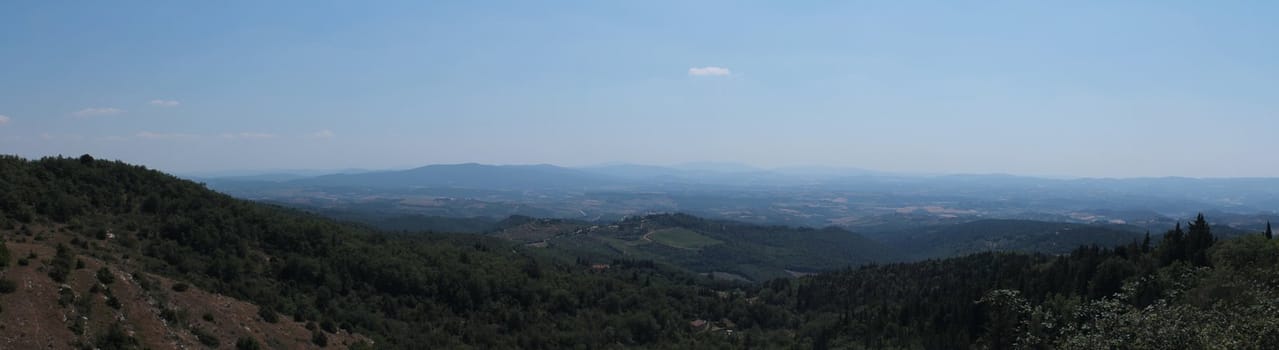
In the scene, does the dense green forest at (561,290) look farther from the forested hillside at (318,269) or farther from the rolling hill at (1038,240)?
the rolling hill at (1038,240)

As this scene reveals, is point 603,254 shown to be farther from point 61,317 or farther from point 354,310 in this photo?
point 61,317

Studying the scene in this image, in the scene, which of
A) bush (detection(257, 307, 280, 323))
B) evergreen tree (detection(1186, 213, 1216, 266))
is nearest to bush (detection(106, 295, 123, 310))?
bush (detection(257, 307, 280, 323))

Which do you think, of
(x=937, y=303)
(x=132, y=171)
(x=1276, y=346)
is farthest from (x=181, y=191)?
(x=937, y=303)

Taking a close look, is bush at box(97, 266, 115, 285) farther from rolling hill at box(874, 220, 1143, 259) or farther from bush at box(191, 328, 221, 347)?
rolling hill at box(874, 220, 1143, 259)

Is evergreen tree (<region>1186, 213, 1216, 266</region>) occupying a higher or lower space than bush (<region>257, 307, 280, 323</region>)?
higher

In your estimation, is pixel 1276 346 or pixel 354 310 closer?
pixel 1276 346

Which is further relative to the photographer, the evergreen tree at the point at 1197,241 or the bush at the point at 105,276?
the evergreen tree at the point at 1197,241

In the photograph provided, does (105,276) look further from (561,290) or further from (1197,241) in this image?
(1197,241)

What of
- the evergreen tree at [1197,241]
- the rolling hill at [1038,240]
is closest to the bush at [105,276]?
the evergreen tree at [1197,241]
